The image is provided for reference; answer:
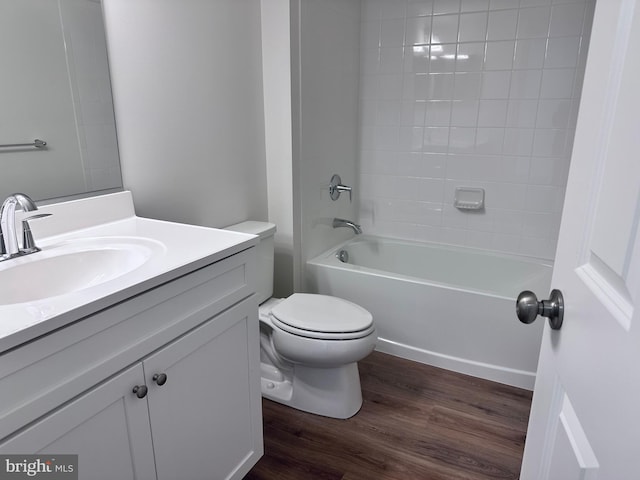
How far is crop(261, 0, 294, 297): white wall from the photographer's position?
204 centimetres

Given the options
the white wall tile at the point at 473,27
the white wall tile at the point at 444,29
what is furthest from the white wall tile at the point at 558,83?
the white wall tile at the point at 444,29

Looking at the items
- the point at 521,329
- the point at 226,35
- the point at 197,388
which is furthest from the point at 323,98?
the point at 197,388

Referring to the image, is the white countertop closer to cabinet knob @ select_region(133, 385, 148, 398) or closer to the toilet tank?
cabinet knob @ select_region(133, 385, 148, 398)

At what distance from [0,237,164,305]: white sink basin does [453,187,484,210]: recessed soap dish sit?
194 centimetres

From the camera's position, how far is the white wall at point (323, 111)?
214 centimetres

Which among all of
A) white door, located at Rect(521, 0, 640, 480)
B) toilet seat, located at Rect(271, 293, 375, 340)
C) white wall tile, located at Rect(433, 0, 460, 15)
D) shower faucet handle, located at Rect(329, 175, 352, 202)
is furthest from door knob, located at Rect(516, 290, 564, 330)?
white wall tile, located at Rect(433, 0, 460, 15)

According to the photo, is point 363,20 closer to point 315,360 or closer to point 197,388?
point 315,360

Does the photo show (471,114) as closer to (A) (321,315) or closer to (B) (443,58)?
(B) (443,58)

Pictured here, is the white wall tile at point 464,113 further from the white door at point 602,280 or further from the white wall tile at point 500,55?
the white door at point 602,280

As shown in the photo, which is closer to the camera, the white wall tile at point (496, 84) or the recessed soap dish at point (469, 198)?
the white wall tile at point (496, 84)

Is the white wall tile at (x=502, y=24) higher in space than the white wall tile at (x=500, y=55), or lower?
higher

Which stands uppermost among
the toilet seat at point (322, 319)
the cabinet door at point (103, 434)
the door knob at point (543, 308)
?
the door knob at point (543, 308)

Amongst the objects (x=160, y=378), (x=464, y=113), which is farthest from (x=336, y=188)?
(x=160, y=378)

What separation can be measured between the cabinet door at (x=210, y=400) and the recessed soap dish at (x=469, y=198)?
1715mm
